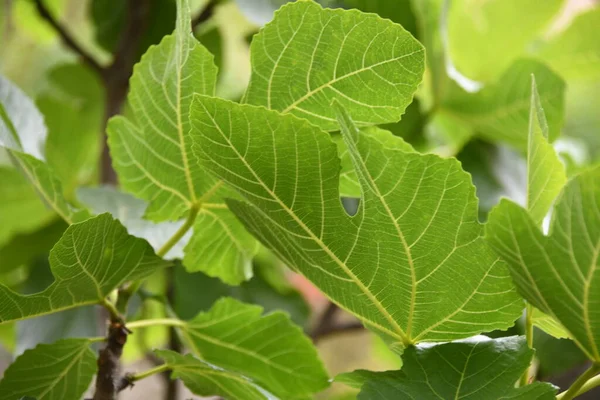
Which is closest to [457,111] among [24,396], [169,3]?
[169,3]

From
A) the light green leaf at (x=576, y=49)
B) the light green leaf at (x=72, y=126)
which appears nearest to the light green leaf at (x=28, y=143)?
the light green leaf at (x=72, y=126)

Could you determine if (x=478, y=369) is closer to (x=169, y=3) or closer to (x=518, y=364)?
(x=518, y=364)

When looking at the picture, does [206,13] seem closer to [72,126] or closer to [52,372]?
[72,126]

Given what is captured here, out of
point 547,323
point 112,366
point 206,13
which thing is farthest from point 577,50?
point 112,366

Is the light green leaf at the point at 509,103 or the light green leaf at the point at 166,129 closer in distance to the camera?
the light green leaf at the point at 166,129

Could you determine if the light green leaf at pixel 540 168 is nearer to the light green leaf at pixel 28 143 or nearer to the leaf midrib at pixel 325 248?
the leaf midrib at pixel 325 248

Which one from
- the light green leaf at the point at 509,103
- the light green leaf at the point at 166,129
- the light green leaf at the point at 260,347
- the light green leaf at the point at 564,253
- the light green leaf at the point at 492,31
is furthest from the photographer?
the light green leaf at the point at 492,31
